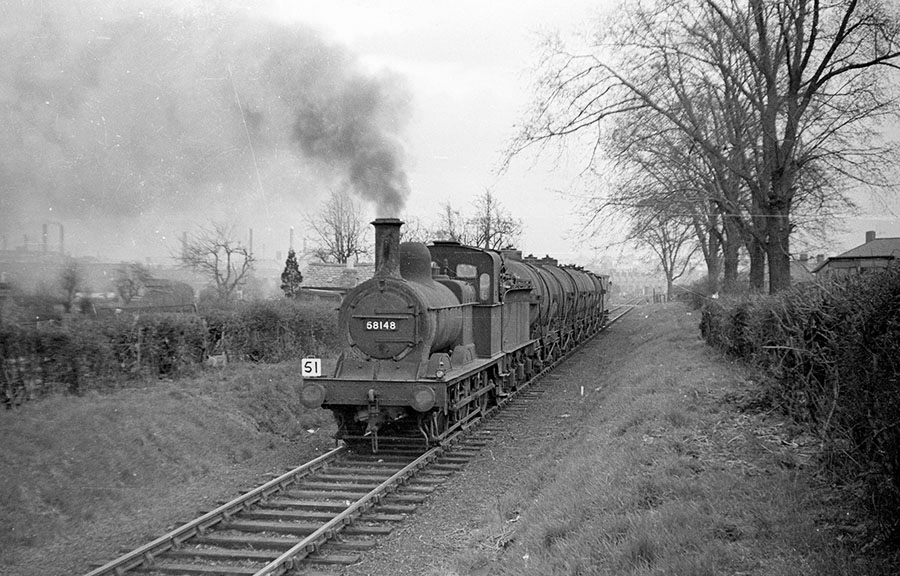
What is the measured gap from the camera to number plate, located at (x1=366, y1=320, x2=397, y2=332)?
1030 centimetres

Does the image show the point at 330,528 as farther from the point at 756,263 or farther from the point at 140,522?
the point at 756,263

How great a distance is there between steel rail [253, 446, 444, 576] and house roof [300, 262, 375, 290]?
1895cm

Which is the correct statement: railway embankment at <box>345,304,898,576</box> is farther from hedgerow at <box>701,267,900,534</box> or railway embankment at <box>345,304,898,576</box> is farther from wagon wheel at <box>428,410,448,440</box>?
wagon wheel at <box>428,410,448,440</box>

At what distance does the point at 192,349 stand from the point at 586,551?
33.9 feet

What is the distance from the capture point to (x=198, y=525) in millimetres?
7176

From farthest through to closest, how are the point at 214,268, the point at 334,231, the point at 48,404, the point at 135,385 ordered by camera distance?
the point at 334,231 < the point at 214,268 < the point at 135,385 < the point at 48,404

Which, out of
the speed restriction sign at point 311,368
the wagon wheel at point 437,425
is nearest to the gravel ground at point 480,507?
the wagon wheel at point 437,425

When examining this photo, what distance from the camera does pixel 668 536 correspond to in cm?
532

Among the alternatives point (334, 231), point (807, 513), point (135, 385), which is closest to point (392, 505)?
point (807, 513)

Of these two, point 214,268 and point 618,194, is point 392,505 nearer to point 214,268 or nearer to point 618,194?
point 618,194

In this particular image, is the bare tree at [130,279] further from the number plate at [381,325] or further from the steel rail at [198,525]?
the steel rail at [198,525]

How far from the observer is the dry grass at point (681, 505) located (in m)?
4.95

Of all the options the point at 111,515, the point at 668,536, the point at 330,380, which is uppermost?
the point at 330,380

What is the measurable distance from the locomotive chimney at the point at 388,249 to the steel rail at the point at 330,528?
9.22 feet
